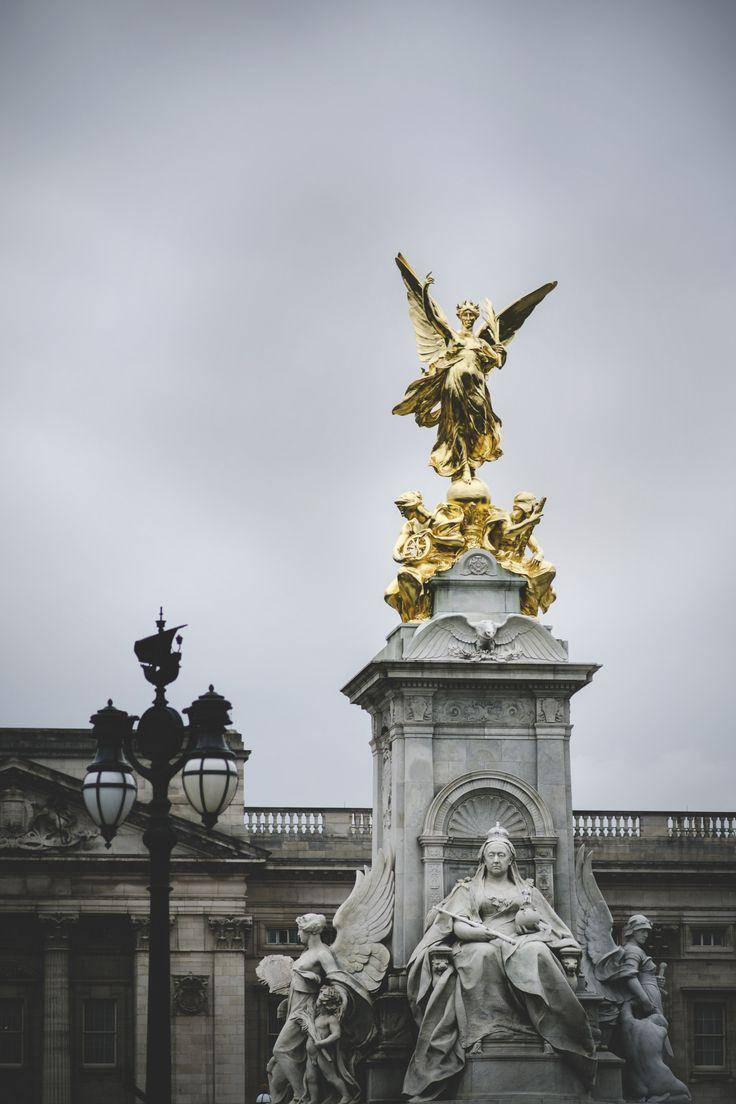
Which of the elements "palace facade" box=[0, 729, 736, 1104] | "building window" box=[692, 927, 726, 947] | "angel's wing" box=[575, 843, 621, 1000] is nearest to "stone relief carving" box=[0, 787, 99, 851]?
"palace facade" box=[0, 729, 736, 1104]

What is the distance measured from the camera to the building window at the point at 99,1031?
217ft

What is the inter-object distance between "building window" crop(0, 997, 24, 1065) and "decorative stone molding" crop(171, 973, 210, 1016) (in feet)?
14.5

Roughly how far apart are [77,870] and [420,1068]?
43219 mm

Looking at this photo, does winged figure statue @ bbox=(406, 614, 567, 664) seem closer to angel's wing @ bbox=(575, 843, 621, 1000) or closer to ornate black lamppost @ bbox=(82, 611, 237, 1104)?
angel's wing @ bbox=(575, 843, 621, 1000)

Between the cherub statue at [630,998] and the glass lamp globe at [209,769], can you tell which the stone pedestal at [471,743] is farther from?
the glass lamp globe at [209,769]

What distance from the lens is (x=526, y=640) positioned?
91.6 ft

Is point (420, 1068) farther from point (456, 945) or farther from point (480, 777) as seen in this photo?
point (480, 777)

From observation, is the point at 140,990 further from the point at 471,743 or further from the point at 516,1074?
the point at 516,1074

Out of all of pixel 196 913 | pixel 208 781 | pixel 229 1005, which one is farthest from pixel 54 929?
pixel 208 781

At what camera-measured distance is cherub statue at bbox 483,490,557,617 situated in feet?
93.4

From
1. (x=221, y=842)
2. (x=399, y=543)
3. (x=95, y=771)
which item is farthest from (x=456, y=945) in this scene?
(x=221, y=842)

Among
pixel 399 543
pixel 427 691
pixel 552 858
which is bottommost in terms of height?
pixel 552 858

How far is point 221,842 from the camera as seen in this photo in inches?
2633

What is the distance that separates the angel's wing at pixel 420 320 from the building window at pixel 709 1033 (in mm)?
37351
